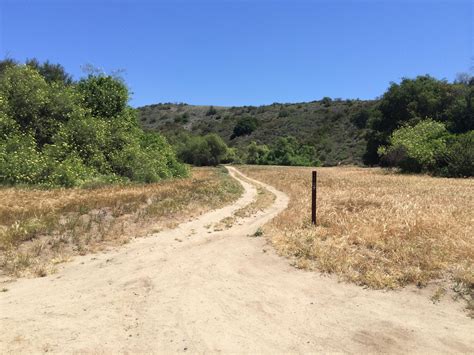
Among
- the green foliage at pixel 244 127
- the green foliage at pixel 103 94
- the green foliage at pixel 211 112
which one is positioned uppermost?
the green foliage at pixel 211 112

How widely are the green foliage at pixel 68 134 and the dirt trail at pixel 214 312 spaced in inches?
484

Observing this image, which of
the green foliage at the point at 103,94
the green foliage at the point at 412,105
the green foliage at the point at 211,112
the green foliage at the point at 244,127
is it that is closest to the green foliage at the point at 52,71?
the green foliage at the point at 103,94

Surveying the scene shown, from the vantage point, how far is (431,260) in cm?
770

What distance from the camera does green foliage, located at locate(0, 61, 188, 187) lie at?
19859 mm

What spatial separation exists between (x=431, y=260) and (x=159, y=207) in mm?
8359

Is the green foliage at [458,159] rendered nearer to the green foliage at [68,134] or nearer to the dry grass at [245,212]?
the dry grass at [245,212]

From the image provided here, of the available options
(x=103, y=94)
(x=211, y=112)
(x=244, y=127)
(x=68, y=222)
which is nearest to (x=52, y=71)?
(x=103, y=94)

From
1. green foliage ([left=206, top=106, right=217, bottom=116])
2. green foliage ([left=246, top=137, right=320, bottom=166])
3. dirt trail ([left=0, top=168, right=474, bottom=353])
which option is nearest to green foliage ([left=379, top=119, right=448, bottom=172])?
green foliage ([left=246, top=137, right=320, bottom=166])

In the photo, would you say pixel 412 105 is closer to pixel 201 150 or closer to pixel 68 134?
pixel 201 150

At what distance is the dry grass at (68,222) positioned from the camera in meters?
9.01

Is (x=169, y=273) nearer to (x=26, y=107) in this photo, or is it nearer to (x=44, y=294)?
(x=44, y=294)

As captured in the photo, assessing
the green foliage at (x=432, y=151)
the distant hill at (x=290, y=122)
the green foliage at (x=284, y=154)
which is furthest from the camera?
the distant hill at (x=290, y=122)

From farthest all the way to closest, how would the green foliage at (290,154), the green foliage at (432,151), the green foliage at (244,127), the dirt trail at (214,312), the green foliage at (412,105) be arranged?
the green foliage at (244,127) < the green foliage at (290,154) < the green foliage at (412,105) < the green foliage at (432,151) < the dirt trail at (214,312)

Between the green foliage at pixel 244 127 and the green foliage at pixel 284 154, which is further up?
the green foliage at pixel 244 127
